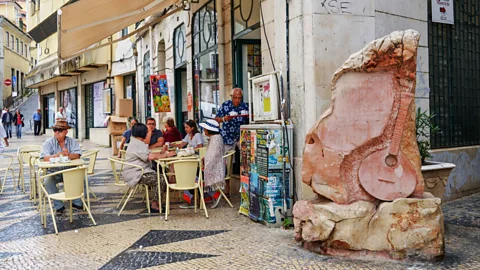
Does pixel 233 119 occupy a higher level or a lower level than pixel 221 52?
lower

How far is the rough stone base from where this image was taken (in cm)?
416

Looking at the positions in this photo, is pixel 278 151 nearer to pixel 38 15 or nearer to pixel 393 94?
pixel 393 94

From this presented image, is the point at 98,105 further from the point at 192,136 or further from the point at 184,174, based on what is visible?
the point at 184,174

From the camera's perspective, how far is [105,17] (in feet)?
25.5

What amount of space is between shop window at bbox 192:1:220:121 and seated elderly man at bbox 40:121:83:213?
3.83m

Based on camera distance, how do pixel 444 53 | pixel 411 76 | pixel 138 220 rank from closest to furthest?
pixel 411 76 < pixel 138 220 < pixel 444 53

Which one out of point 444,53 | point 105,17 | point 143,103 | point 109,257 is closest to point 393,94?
point 109,257

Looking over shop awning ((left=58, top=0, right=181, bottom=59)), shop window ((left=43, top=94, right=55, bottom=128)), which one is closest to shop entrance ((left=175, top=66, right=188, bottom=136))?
shop awning ((left=58, top=0, right=181, bottom=59))

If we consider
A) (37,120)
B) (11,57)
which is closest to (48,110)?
(37,120)

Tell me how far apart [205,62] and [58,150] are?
4.74 m

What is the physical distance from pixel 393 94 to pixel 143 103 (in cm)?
1395

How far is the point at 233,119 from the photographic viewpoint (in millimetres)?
7445

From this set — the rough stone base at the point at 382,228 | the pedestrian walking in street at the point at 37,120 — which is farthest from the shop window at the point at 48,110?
the rough stone base at the point at 382,228

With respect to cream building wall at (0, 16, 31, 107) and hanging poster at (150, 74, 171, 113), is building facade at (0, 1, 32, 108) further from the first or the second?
hanging poster at (150, 74, 171, 113)
